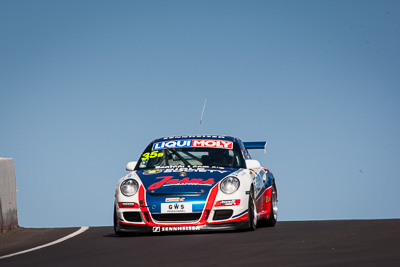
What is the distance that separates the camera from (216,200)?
11.8 m

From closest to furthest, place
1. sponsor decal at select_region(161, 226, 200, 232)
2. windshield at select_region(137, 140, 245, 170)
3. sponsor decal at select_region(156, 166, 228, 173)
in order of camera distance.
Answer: sponsor decal at select_region(161, 226, 200, 232)
sponsor decal at select_region(156, 166, 228, 173)
windshield at select_region(137, 140, 245, 170)

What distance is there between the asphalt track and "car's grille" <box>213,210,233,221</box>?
20cm

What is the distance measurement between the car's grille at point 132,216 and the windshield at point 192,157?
1.28 meters

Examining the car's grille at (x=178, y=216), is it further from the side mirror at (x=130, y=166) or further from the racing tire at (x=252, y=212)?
the side mirror at (x=130, y=166)

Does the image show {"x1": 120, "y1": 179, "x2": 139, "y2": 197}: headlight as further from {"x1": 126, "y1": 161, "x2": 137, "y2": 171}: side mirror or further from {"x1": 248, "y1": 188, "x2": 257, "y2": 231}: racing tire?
{"x1": 248, "y1": 188, "x2": 257, "y2": 231}: racing tire

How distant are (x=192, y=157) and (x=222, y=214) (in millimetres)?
1822

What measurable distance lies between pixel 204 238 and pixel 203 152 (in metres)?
2.69

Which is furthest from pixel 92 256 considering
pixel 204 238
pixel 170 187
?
pixel 170 187

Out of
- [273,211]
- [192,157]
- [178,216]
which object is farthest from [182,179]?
[273,211]

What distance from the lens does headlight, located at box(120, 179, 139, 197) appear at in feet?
39.2

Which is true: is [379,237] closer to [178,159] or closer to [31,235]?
[178,159]

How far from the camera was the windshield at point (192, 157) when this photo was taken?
43.2ft

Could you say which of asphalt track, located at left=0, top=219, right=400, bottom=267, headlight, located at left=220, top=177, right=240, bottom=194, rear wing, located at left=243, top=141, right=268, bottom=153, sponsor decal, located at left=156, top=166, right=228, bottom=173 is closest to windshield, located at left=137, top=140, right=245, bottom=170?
sponsor decal, located at left=156, top=166, right=228, bottom=173

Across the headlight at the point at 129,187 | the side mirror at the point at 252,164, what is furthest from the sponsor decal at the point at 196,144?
the headlight at the point at 129,187
